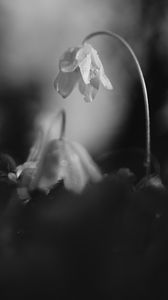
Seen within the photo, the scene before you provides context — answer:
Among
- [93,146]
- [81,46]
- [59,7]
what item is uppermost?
[59,7]

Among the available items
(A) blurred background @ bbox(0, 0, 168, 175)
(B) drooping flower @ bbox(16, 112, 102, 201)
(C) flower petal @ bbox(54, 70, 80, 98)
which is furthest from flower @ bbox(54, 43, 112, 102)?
(A) blurred background @ bbox(0, 0, 168, 175)

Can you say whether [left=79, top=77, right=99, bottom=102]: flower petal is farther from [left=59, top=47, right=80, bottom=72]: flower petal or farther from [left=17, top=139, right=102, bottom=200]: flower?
[left=17, top=139, right=102, bottom=200]: flower

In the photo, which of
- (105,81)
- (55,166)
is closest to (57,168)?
(55,166)

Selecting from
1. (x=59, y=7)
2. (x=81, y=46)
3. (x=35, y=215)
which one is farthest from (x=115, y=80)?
(x=35, y=215)

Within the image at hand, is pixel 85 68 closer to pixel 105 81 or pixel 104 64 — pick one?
pixel 105 81

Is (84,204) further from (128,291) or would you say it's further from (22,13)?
(22,13)

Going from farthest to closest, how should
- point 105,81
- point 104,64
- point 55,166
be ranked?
point 104,64 < point 105,81 < point 55,166
